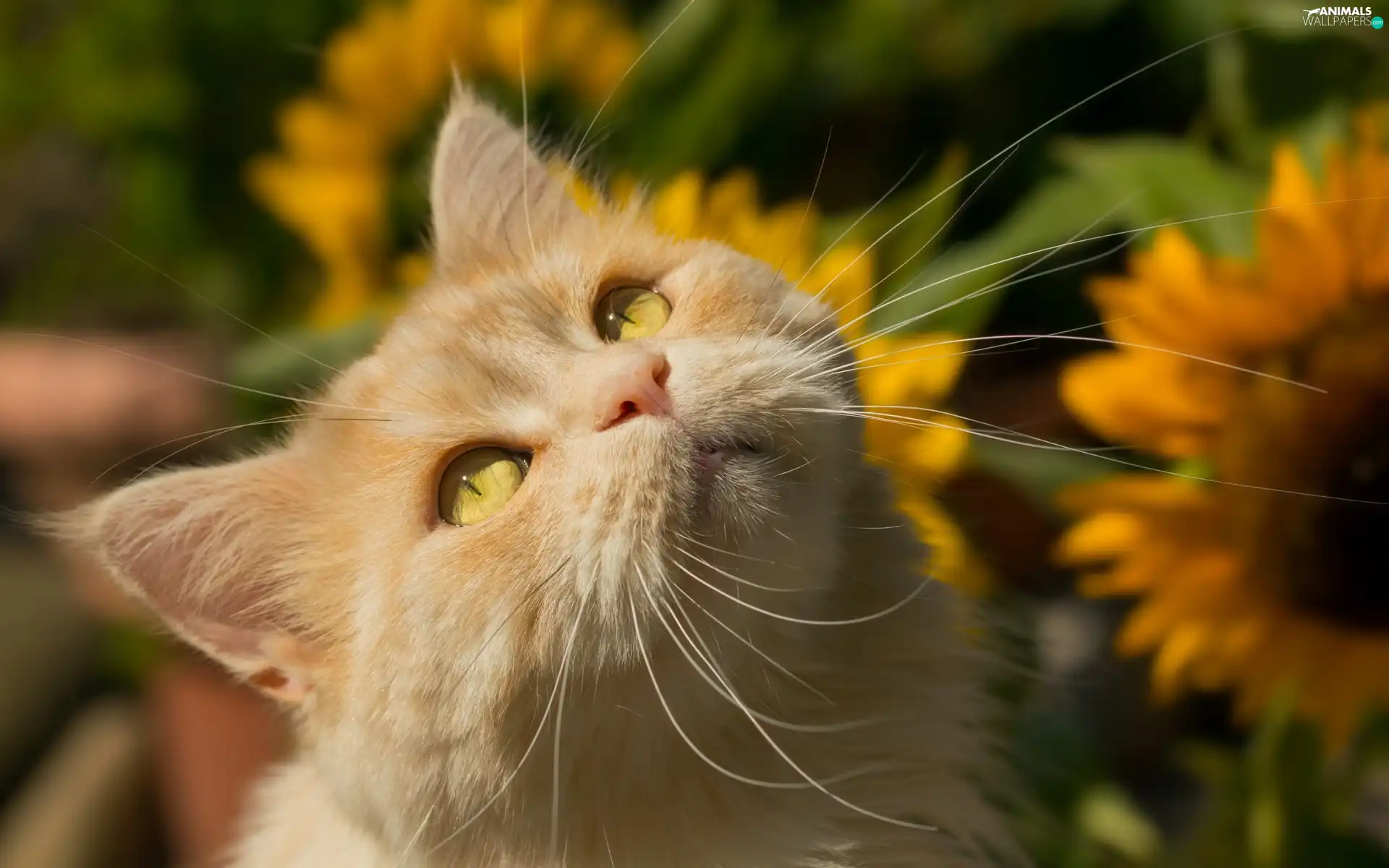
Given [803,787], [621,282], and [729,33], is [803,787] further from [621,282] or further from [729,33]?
[729,33]

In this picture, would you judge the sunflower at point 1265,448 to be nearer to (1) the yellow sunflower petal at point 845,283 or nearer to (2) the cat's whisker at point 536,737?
(1) the yellow sunflower petal at point 845,283

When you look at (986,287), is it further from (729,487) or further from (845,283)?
(729,487)

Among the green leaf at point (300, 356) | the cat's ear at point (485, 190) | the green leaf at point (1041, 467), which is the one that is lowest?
the green leaf at point (1041, 467)

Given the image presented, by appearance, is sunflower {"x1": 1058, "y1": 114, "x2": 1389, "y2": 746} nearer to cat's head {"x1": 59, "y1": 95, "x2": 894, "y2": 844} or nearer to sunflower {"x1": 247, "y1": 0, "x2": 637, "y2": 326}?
cat's head {"x1": 59, "y1": 95, "x2": 894, "y2": 844}

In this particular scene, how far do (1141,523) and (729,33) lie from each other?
0.66 m

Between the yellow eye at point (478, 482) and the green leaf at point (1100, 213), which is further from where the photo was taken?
the green leaf at point (1100, 213)

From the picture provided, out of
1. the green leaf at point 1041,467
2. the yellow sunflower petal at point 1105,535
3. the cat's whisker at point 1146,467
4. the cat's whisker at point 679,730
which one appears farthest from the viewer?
the green leaf at point 1041,467

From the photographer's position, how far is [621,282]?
64cm

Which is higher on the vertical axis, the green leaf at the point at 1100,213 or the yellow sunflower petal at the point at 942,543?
the green leaf at the point at 1100,213

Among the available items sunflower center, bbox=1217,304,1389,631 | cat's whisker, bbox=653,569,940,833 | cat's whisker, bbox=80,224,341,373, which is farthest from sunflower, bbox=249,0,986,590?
cat's whisker, bbox=653,569,940,833

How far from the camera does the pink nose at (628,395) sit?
48 cm

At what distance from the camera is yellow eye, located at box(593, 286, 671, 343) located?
61 cm

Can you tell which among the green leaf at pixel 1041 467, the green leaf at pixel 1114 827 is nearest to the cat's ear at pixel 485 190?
the green leaf at pixel 1041 467

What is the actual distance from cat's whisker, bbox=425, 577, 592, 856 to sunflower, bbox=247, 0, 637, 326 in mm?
585
